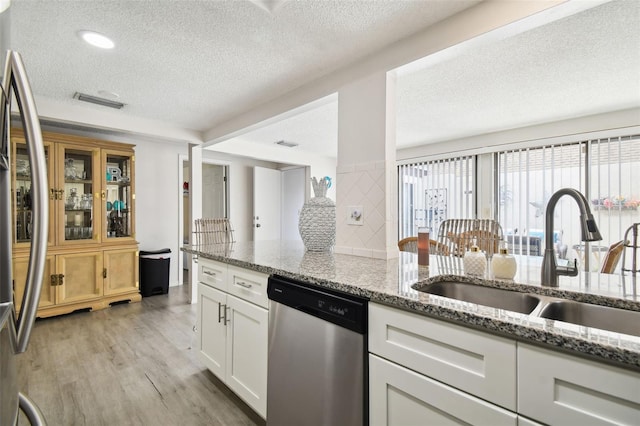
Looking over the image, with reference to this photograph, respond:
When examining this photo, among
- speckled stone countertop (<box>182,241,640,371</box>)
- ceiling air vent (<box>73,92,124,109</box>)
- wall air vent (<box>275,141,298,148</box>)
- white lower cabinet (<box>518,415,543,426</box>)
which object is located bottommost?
white lower cabinet (<box>518,415,543,426</box>)

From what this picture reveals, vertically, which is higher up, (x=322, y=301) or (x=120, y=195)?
(x=120, y=195)

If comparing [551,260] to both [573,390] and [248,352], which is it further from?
[248,352]

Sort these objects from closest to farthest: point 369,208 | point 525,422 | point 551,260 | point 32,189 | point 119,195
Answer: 1. point 32,189
2. point 525,422
3. point 551,260
4. point 369,208
5. point 119,195

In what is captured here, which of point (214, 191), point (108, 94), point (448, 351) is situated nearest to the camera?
point (448, 351)

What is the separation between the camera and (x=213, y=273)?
1963 millimetres

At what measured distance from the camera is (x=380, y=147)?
1.96 metres

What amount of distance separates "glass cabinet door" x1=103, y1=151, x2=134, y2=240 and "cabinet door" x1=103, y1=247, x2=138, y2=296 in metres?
0.22

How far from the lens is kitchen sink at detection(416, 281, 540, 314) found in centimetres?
116

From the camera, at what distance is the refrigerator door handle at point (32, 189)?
617 mm

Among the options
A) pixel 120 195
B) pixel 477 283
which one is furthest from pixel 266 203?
pixel 477 283

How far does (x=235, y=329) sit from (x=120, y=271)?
106 inches

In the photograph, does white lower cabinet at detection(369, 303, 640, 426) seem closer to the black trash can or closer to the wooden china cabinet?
the wooden china cabinet

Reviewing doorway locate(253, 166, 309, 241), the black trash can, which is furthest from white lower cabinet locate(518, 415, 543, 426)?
doorway locate(253, 166, 309, 241)

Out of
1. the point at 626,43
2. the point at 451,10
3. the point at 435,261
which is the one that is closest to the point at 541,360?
the point at 435,261
